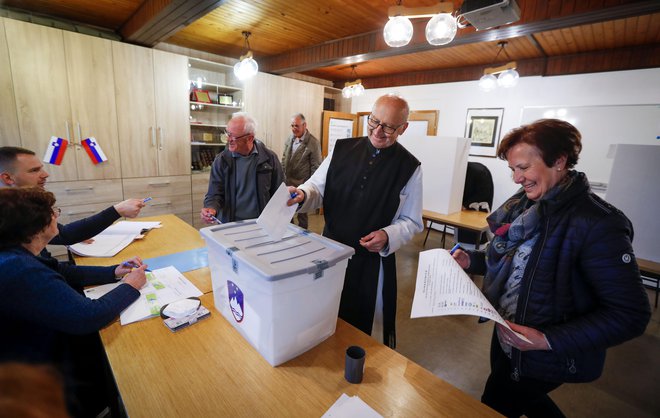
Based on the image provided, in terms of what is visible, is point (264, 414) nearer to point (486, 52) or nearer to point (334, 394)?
point (334, 394)

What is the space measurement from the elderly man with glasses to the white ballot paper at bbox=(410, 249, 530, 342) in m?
1.47

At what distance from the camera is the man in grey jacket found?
4.25 m

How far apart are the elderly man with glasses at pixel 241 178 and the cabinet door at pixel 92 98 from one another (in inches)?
87.4

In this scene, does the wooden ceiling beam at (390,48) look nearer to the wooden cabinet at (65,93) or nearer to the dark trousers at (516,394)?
the wooden cabinet at (65,93)

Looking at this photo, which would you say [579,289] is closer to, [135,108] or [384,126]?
[384,126]

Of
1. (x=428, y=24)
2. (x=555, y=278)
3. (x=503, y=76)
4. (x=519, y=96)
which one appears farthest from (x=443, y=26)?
(x=519, y=96)

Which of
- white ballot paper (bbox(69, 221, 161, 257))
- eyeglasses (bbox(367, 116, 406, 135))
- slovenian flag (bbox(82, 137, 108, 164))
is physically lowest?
white ballot paper (bbox(69, 221, 161, 257))

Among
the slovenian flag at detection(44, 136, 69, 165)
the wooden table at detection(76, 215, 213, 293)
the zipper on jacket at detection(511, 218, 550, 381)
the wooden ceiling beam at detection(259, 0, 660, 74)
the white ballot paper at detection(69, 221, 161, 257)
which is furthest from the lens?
the slovenian flag at detection(44, 136, 69, 165)

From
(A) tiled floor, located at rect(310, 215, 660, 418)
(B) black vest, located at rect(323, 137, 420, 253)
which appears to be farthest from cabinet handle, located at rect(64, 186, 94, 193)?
(A) tiled floor, located at rect(310, 215, 660, 418)

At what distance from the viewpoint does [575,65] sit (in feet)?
13.5

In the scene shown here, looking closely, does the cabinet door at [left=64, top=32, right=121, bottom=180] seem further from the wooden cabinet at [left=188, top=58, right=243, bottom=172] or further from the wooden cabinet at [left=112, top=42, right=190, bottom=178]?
the wooden cabinet at [left=188, top=58, right=243, bottom=172]

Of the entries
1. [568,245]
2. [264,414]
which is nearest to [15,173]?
[264,414]

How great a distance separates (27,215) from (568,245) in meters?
1.65

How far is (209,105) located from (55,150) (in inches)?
74.3
